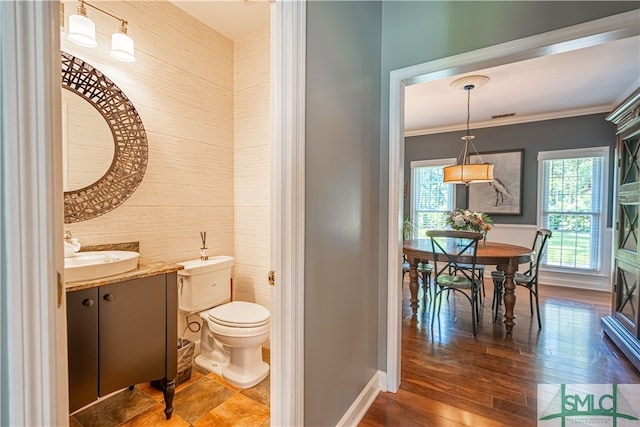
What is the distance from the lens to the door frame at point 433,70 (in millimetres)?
1305

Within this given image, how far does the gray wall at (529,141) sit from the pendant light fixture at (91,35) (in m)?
4.72

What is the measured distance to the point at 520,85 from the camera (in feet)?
10.8

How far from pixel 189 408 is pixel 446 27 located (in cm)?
264

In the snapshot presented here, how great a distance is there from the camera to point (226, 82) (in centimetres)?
254

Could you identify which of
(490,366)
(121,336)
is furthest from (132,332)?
(490,366)

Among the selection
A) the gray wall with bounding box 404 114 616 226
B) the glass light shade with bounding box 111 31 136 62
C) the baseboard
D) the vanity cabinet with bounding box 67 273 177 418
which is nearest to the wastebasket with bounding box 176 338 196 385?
the vanity cabinet with bounding box 67 273 177 418

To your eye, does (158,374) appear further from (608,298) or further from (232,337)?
(608,298)

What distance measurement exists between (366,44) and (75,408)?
2315 millimetres

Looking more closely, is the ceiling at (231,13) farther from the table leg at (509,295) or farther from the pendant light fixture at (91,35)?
the table leg at (509,295)

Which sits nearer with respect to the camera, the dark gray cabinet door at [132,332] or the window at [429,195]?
the dark gray cabinet door at [132,332]

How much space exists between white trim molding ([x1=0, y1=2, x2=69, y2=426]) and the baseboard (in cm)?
137

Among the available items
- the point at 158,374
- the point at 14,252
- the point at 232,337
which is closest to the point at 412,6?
the point at 14,252

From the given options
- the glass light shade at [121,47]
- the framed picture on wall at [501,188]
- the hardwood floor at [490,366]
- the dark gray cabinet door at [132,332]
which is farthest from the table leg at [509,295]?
the glass light shade at [121,47]

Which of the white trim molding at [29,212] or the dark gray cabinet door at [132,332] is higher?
the white trim molding at [29,212]
